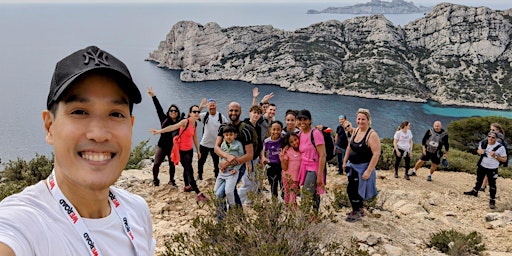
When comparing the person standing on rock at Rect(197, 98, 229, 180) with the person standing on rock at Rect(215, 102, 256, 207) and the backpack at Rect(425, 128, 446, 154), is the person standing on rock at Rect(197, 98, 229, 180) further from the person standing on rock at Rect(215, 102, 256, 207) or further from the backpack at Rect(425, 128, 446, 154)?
the backpack at Rect(425, 128, 446, 154)

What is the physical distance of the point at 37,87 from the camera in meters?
56.4

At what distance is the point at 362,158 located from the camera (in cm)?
523

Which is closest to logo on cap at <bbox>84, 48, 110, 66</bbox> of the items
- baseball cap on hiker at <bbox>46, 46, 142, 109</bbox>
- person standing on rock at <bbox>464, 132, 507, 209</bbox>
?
baseball cap on hiker at <bbox>46, 46, 142, 109</bbox>

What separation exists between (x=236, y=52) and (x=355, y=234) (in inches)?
3533

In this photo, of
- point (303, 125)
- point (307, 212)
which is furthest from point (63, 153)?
point (303, 125)

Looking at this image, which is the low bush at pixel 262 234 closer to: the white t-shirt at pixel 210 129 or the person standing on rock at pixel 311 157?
the person standing on rock at pixel 311 157

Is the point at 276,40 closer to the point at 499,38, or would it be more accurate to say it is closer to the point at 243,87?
the point at 243,87

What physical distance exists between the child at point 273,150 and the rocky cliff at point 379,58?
67.2m

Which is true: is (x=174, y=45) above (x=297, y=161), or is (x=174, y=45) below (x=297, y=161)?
above

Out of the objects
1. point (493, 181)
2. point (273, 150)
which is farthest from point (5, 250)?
point (493, 181)

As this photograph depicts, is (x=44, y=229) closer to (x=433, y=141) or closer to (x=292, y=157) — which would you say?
(x=292, y=157)

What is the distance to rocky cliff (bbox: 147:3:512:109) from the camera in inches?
2768

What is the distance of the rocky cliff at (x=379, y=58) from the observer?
231 ft

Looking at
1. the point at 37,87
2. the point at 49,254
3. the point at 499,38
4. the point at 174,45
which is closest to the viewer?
the point at 49,254
